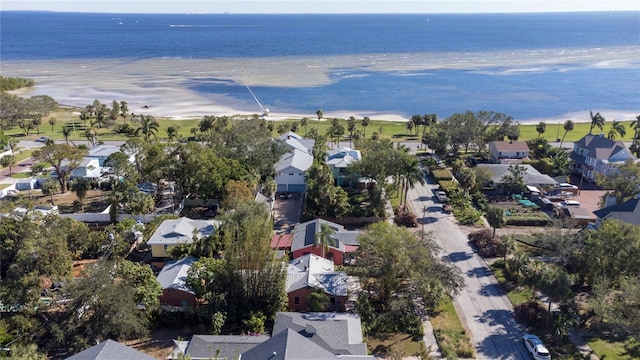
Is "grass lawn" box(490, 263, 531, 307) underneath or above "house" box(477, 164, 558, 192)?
underneath

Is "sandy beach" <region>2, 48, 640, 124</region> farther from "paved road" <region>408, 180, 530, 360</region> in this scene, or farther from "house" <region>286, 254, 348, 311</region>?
"house" <region>286, 254, 348, 311</region>

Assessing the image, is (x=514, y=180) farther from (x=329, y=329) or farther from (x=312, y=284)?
(x=329, y=329)

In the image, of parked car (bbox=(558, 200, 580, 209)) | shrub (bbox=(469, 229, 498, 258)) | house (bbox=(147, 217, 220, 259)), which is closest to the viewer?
house (bbox=(147, 217, 220, 259))

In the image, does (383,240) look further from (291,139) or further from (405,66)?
(405,66)

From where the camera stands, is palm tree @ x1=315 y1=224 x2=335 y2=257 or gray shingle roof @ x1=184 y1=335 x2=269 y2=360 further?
palm tree @ x1=315 y1=224 x2=335 y2=257

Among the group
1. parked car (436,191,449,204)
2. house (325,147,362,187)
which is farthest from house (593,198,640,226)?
house (325,147,362,187)

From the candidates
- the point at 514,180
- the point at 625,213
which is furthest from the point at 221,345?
the point at 514,180

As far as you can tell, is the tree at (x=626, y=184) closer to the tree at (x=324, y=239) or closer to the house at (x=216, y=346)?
the tree at (x=324, y=239)
